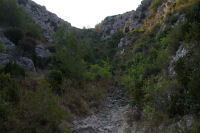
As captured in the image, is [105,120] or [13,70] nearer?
[105,120]

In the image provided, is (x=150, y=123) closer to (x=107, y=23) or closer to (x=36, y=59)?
(x=36, y=59)

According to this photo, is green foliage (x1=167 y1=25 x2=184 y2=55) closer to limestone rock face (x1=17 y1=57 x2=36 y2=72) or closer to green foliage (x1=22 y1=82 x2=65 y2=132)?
green foliage (x1=22 y1=82 x2=65 y2=132)

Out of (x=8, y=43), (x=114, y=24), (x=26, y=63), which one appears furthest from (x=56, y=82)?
(x=114, y=24)

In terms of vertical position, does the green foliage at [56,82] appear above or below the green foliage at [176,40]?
below

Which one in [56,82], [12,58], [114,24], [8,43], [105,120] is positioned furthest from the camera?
[114,24]

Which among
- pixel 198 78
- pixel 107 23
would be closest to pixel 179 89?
pixel 198 78

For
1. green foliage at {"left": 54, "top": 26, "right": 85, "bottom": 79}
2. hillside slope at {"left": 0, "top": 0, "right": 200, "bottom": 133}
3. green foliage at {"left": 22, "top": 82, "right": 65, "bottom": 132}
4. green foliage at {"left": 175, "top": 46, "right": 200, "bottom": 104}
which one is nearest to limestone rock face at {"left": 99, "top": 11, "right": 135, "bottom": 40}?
hillside slope at {"left": 0, "top": 0, "right": 200, "bottom": 133}

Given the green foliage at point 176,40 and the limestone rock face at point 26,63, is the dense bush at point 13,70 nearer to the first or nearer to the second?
the limestone rock face at point 26,63

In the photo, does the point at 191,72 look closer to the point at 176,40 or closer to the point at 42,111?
the point at 176,40

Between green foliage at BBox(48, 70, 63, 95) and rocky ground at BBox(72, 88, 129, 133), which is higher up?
green foliage at BBox(48, 70, 63, 95)

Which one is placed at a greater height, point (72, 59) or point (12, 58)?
point (12, 58)

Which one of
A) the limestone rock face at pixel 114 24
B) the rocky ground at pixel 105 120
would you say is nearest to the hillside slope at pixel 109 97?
the rocky ground at pixel 105 120

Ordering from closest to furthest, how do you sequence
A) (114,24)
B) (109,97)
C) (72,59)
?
(72,59) < (109,97) < (114,24)

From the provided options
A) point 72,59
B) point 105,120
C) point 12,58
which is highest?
point 12,58
